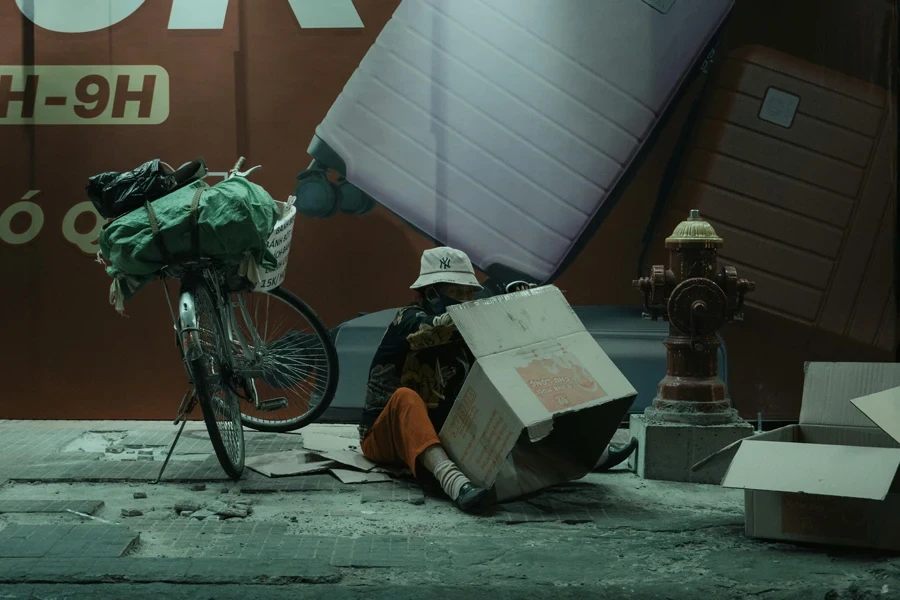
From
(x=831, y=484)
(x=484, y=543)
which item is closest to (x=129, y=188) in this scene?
(x=484, y=543)

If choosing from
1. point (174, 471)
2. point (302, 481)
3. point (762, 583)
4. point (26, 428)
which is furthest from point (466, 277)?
point (26, 428)

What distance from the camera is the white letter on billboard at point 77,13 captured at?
6.14 m

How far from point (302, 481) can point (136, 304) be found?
2.12 metres

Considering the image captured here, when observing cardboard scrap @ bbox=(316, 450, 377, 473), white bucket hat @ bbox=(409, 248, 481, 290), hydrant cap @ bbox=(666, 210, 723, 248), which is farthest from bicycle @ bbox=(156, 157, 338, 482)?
hydrant cap @ bbox=(666, 210, 723, 248)

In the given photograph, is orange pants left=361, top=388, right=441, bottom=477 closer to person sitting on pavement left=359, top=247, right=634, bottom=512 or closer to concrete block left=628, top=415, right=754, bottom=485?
person sitting on pavement left=359, top=247, right=634, bottom=512

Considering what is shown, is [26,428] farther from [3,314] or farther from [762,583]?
[762,583]

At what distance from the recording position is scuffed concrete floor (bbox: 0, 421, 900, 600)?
127 inches

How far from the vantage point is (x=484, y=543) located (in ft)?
12.4

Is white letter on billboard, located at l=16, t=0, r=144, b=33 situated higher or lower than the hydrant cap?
higher

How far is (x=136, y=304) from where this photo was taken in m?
6.29

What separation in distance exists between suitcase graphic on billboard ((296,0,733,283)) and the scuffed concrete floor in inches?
71.9

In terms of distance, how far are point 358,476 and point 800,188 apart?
333 cm

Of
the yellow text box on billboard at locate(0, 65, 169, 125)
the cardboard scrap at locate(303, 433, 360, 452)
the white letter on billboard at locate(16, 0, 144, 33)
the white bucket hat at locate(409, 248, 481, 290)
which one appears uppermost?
the white letter on billboard at locate(16, 0, 144, 33)

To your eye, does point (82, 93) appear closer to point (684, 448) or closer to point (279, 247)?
point (279, 247)
